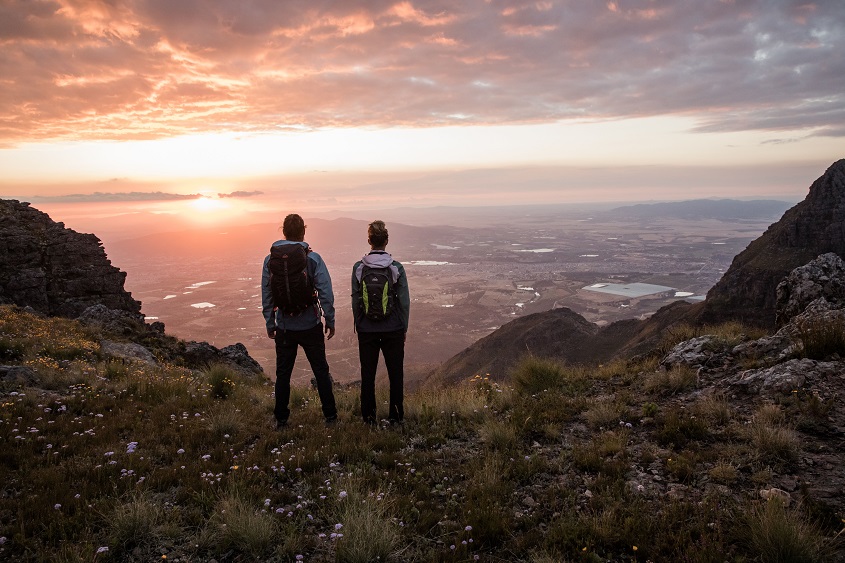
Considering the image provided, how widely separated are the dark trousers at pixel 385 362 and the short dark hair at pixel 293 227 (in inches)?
79.6

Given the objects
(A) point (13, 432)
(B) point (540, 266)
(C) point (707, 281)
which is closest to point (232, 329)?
(A) point (13, 432)

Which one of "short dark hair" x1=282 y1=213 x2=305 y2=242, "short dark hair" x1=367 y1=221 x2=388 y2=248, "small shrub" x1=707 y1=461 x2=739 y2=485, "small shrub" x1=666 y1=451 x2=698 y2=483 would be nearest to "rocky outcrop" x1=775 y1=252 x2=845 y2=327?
"small shrub" x1=666 y1=451 x2=698 y2=483

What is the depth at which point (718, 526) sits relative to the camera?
4043mm

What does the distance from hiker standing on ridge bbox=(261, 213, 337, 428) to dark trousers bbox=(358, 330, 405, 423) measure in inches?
25.3

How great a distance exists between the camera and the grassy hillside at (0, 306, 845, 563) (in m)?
3.99

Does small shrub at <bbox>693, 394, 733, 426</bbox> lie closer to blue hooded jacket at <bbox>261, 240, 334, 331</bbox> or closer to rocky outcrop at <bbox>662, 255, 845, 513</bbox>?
rocky outcrop at <bbox>662, 255, 845, 513</bbox>

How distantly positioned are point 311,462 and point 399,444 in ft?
4.63

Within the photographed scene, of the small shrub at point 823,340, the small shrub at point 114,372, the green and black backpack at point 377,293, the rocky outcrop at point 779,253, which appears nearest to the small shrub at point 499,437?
the green and black backpack at point 377,293

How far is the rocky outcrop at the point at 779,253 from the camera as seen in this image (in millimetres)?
57053

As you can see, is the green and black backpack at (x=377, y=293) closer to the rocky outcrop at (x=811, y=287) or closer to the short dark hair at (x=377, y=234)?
the short dark hair at (x=377, y=234)

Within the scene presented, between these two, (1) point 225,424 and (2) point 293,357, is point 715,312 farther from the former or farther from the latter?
(1) point 225,424

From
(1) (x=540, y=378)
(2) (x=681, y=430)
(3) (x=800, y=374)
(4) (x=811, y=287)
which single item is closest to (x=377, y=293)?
(1) (x=540, y=378)

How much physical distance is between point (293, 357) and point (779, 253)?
84.2 m

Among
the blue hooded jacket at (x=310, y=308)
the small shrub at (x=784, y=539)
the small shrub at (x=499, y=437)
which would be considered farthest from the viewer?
the blue hooded jacket at (x=310, y=308)
